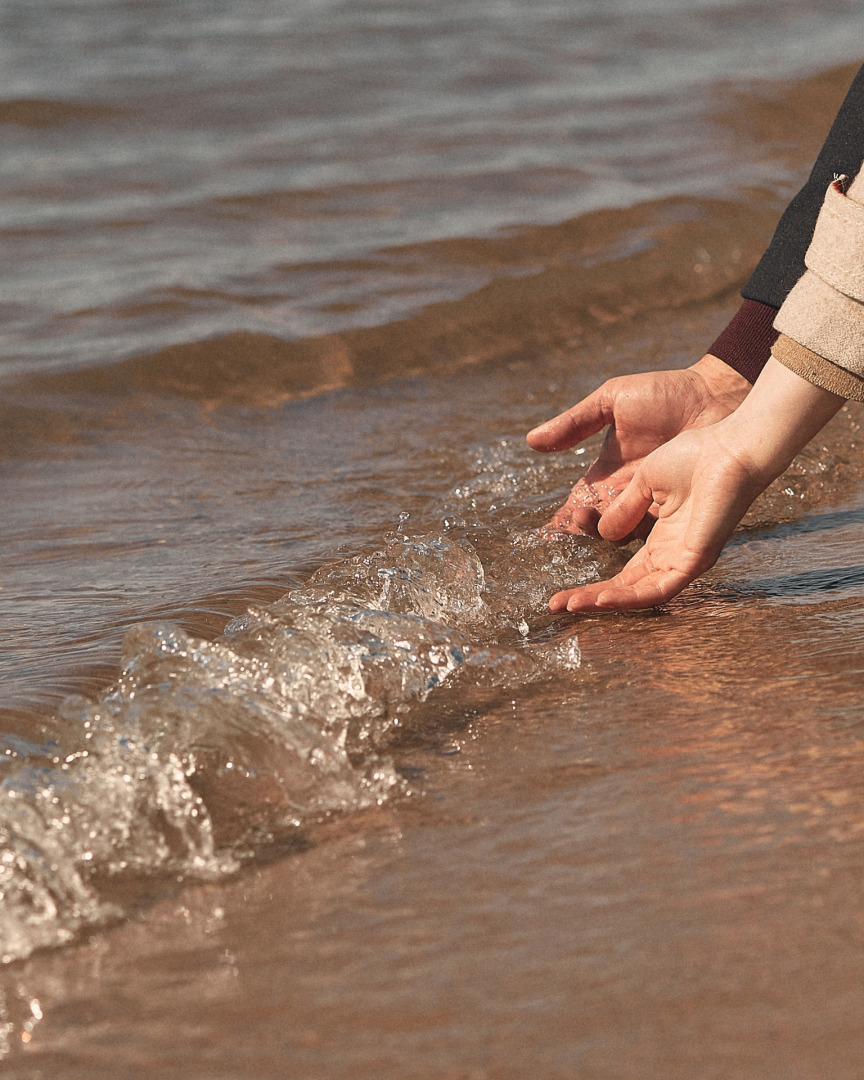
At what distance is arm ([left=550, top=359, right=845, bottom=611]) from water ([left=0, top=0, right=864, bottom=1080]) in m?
0.09

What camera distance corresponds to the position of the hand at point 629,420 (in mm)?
2480

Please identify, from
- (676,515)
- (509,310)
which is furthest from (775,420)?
(509,310)

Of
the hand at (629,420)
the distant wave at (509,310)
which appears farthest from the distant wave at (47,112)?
the hand at (629,420)

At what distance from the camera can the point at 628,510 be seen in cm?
229

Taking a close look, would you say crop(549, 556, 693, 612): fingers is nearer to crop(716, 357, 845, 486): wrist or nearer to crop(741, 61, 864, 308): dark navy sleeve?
crop(716, 357, 845, 486): wrist

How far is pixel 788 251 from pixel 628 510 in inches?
25.0

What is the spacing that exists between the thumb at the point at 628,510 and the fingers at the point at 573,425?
0.18 meters

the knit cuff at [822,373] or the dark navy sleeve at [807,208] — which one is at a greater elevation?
the dark navy sleeve at [807,208]

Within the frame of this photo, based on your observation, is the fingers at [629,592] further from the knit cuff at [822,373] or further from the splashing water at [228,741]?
the knit cuff at [822,373]

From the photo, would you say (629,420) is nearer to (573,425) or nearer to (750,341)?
(573,425)

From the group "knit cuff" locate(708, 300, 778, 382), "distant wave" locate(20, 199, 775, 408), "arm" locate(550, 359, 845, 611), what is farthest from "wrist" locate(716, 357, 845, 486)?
"distant wave" locate(20, 199, 775, 408)

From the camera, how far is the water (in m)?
1.24

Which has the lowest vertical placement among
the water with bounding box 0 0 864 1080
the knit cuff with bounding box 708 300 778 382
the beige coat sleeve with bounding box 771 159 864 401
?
the water with bounding box 0 0 864 1080

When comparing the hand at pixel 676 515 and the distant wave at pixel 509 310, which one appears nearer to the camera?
the hand at pixel 676 515
